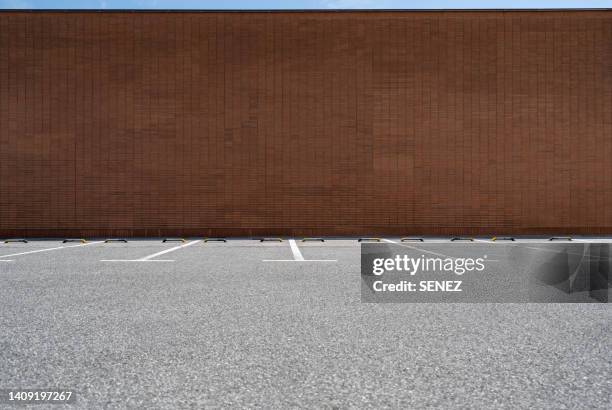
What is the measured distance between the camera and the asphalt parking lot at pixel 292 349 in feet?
9.07

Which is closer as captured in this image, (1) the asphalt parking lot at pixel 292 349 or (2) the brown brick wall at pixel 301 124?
(1) the asphalt parking lot at pixel 292 349

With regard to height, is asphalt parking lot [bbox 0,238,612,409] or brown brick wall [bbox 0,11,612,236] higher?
brown brick wall [bbox 0,11,612,236]

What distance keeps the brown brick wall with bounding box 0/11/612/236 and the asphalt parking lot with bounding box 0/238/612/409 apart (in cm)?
1315

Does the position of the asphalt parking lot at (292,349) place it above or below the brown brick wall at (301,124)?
below

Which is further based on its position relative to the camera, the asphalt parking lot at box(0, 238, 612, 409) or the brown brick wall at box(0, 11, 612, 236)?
the brown brick wall at box(0, 11, 612, 236)

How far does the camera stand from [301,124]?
19.6m

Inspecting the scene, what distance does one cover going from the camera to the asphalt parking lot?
2.76 metres

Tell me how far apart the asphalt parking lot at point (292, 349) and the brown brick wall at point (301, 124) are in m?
13.2

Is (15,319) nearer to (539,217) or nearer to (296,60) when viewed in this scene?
(296,60)

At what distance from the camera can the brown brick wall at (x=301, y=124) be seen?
63.8 feet

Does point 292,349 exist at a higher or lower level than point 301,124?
lower

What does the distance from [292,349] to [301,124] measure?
53.9 feet

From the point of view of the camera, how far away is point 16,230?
760 inches

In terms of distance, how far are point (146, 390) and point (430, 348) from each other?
195 centimetres
